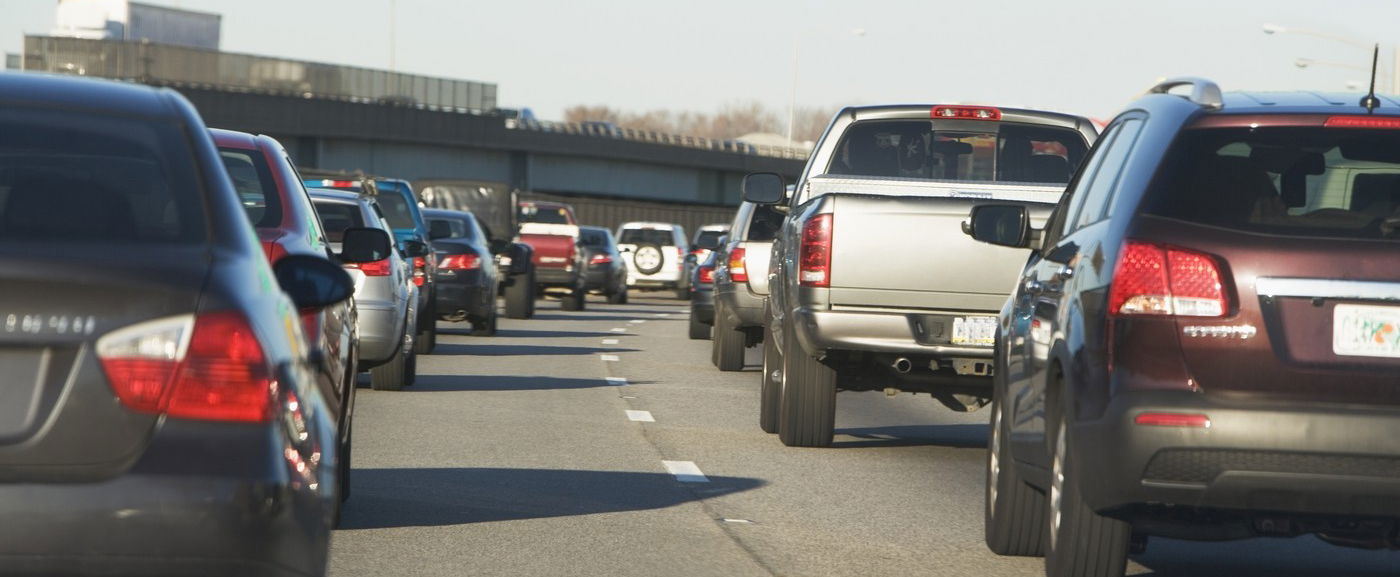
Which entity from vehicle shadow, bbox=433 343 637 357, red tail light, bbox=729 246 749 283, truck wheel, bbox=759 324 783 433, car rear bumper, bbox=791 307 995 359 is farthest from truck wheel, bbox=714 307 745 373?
car rear bumper, bbox=791 307 995 359

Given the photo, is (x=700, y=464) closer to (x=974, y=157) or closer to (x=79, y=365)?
(x=974, y=157)

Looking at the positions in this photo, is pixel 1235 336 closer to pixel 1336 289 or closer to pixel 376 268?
pixel 1336 289

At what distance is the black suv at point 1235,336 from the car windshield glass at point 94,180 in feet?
8.66

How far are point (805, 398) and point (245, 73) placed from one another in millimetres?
63588

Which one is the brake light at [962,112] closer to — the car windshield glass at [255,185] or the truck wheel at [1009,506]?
the car windshield glass at [255,185]

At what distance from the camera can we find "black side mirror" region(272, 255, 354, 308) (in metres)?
5.52

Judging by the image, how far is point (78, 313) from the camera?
4.38m

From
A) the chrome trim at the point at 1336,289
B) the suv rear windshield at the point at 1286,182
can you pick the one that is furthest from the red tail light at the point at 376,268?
the chrome trim at the point at 1336,289

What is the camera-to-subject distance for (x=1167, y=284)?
6.27 m

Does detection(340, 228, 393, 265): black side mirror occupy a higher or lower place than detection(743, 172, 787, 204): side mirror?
lower

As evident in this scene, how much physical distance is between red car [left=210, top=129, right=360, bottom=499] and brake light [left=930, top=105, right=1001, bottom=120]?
4954 mm

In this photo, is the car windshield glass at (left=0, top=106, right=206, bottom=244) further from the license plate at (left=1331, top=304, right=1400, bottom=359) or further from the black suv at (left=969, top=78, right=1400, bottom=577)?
the license plate at (left=1331, top=304, right=1400, bottom=359)

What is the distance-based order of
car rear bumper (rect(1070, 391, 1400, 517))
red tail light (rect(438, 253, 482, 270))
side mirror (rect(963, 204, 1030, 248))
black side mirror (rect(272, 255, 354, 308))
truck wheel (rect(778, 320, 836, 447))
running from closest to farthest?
1. black side mirror (rect(272, 255, 354, 308))
2. car rear bumper (rect(1070, 391, 1400, 517))
3. side mirror (rect(963, 204, 1030, 248))
4. truck wheel (rect(778, 320, 836, 447))
5. red tail light (rect(438, 253, 482, 270))

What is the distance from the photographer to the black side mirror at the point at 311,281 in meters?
5.52
